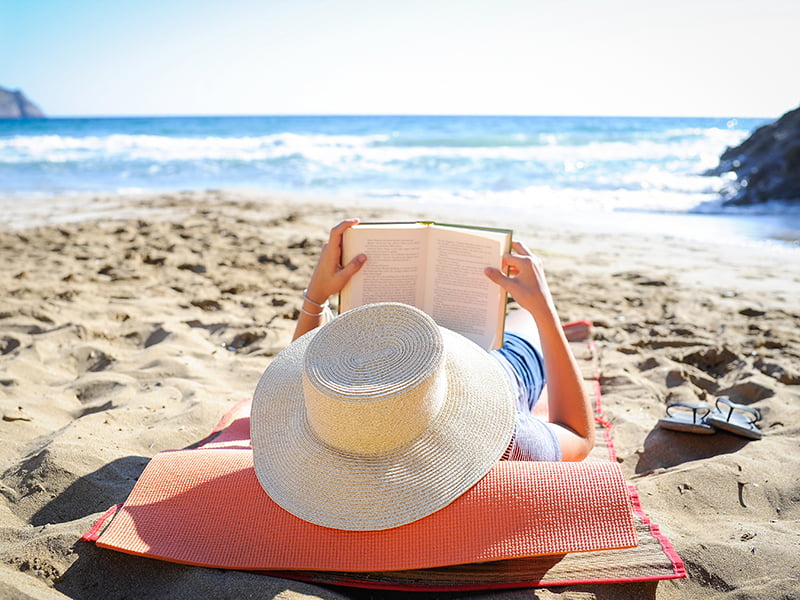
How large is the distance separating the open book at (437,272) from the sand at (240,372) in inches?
33.7

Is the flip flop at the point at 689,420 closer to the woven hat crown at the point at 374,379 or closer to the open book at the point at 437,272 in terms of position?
the open book at the point at 437,272

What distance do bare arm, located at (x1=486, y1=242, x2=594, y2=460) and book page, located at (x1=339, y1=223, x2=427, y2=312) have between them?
1.02 ft

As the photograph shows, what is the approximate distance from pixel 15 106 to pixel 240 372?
259 ft

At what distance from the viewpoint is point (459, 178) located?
1294 centimetres

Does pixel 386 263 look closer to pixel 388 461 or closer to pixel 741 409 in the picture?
pixel 388 461

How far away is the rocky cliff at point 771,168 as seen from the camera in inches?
387

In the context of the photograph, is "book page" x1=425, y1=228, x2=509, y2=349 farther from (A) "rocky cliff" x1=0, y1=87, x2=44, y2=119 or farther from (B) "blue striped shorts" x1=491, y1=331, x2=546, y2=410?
(A) "rocky cliff" x1=0, y1=87, x2=44, y2=119

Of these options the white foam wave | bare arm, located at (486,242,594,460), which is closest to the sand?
bare arm, located at (486,242,594,460)

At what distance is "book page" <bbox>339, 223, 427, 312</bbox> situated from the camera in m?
2.19

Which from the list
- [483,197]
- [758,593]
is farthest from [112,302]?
[483,197]

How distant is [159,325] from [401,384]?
2.69 m

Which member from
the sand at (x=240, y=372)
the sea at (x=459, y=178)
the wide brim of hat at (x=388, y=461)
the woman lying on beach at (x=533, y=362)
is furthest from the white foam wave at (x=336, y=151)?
the wide brim of hat at (x=388, y=461)

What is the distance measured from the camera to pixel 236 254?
217 inches

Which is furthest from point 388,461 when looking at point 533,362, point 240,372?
point 240,372
